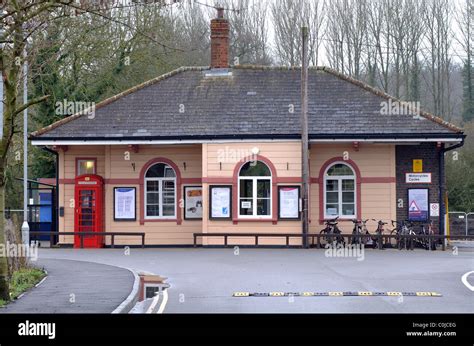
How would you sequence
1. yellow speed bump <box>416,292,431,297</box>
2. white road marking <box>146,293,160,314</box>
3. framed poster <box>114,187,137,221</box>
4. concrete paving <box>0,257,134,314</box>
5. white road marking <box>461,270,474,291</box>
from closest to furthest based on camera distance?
concrete paving <box>0,257,134,314</box>
white road marking <box>146,293,160,314</box>
yellow speed bump <box>416,292,431,297</box>
white road marking <box>461,270,474,291</box>
framed poster <box>114,187,137,221</box>

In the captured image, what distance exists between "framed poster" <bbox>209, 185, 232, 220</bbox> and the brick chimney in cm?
577

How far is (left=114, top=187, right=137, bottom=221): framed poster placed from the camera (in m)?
31.0

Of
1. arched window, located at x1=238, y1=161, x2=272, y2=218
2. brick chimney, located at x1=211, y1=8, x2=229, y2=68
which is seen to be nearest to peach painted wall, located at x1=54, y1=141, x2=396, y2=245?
arched window, located at x1=238, y1=161, x2=272, y2=218

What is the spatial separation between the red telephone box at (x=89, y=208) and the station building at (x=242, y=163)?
39 mm

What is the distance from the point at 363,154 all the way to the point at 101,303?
17311mm

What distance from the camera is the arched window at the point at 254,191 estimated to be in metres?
30.0

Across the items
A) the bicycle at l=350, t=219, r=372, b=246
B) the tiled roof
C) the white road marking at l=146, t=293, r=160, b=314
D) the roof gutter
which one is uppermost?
the tiled roof

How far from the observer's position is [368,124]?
30.0 metres

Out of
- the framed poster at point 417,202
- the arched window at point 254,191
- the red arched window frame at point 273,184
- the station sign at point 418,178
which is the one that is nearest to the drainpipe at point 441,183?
the station sign at point 418,178

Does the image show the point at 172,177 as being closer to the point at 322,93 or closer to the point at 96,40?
the point at 322,93

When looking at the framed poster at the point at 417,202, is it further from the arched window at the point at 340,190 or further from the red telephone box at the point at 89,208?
the red telephone box at the point at 89,208

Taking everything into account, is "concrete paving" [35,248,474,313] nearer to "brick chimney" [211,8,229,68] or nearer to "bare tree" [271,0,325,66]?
"brick chimney" [211,8,229,68]

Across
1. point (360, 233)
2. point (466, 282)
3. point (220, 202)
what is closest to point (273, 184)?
point (220, 202)
